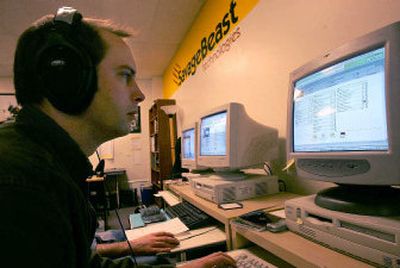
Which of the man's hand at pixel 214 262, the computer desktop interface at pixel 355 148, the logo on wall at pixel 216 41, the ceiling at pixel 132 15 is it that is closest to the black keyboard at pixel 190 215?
the man's hand at pixel 214 262

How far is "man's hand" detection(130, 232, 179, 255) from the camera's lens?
38.3 inches

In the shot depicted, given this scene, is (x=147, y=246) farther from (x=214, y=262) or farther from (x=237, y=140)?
(x=237, y=140)

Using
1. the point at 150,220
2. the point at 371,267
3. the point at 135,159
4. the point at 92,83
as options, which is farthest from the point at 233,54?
the point at 135,159

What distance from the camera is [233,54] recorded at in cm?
206

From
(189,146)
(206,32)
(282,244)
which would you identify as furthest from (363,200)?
(206,32)

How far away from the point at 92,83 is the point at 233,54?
5.27 feet

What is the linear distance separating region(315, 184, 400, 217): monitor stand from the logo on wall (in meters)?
1.59

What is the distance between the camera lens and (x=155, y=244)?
983 millimetres

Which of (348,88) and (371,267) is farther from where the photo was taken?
(348,88)

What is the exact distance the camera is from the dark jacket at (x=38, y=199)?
1.08ft

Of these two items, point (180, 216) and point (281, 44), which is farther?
point (281, 44)

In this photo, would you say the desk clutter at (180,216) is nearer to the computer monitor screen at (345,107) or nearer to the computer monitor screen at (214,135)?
the computer monitor screen at (214,135)

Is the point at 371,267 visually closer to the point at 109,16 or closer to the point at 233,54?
the point at 233,54

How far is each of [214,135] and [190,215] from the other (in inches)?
18.1
